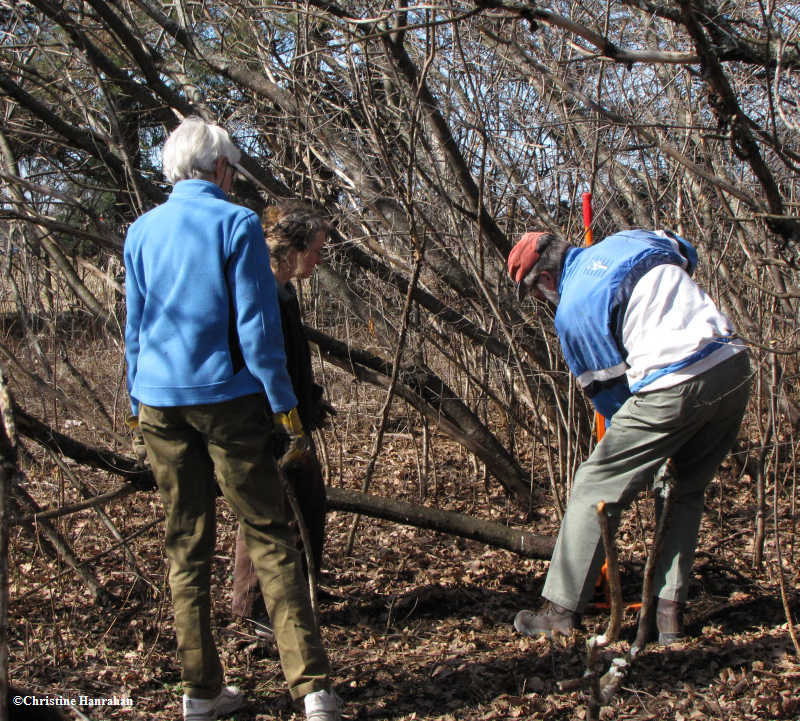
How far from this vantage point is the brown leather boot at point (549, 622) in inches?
133

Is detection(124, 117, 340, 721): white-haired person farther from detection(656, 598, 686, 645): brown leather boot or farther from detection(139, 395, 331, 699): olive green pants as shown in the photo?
detection(656, 598, 686, 645): brown leather boot

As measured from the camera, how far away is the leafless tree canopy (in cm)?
436

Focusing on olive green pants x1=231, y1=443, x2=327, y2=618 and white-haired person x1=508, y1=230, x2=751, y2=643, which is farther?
olive green pants x1=231, y1=443, x2=327, y2=618

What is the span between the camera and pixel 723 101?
253cm

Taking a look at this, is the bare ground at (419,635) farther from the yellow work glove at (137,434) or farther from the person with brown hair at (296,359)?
the yellow work glove at (137,434)

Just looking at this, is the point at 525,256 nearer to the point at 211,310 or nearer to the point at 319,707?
the point at 211,310

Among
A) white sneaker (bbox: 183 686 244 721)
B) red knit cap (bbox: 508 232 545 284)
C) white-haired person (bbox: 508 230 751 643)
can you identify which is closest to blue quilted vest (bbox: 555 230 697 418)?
white-haired person (bbox: 508 230 751 643)

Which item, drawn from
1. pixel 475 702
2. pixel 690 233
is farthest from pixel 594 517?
pixel 690 233

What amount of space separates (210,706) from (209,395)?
107 centimetres

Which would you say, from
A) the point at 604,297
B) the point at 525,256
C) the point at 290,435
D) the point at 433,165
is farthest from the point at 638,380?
the point at 433,165

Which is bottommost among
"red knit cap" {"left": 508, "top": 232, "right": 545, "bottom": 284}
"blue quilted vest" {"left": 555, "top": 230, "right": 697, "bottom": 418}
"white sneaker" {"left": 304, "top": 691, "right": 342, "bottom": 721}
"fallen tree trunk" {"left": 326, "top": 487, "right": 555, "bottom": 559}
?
"white sneaker" {"left": 304, "top": 691, "right": 342, "bottom": 721}

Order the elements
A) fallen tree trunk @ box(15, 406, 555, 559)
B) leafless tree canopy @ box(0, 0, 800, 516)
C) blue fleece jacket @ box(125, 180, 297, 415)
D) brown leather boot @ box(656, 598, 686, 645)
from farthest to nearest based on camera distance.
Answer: leafless tree canopy @ box(0, 0, 800, 516), fallen tree trunk @ box(15, 406, 555, 559), brown leather boot @ box(656, 598, 686, 645), blue fleece jacket @ box(125, 180, 297, 415)

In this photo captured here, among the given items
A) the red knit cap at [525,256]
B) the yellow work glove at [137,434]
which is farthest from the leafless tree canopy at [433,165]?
the yellow work glove at [137,434]

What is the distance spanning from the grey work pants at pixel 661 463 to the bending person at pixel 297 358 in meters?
1.04
